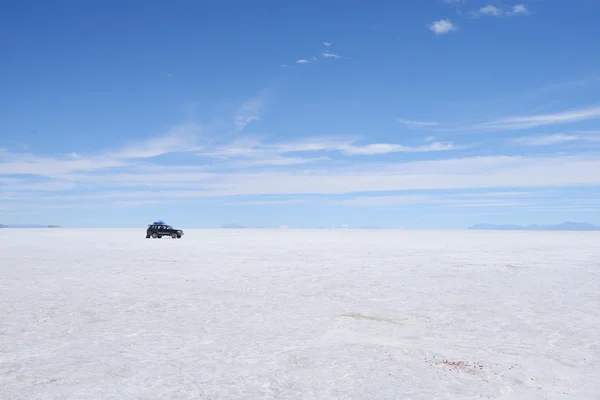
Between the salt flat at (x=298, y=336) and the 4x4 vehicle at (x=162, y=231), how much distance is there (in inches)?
1376

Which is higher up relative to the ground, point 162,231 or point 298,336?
point 162,231

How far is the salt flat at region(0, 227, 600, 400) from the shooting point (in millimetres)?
6945

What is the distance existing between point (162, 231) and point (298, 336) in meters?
46.8

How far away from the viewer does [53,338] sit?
9.53 metres

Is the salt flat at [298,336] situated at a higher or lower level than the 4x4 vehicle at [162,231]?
lower

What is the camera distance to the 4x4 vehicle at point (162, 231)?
2112 inches

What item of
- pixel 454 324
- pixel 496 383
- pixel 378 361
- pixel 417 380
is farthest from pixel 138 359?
pixel 454 324

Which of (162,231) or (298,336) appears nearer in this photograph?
(298,336)

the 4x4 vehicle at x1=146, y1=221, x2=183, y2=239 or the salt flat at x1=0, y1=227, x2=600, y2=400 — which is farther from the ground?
the 4x4 vehicle at x1=146, y1=221, x2=183, y2=239

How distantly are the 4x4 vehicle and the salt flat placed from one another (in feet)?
115

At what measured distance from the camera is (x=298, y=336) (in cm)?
977

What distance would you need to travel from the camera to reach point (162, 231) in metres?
54.1

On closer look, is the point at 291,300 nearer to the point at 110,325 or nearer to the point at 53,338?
the point at 110,325

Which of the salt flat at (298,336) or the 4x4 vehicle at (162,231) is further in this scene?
the 4x4 vehicle at (162,231)
